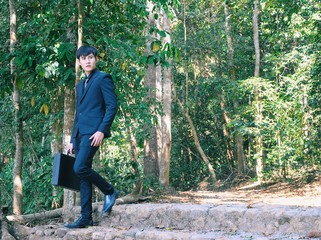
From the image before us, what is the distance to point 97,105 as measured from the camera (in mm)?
5223

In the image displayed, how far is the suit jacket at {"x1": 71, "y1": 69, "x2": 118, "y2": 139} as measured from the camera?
201 inches

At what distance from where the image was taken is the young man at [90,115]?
16.7ft

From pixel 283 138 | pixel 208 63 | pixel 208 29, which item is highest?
pixel 208 29

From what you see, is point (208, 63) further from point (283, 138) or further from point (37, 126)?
point (37, 126)

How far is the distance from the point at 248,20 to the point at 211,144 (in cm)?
600

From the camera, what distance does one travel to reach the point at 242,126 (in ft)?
47.9

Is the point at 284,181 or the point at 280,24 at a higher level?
the point at 280,24

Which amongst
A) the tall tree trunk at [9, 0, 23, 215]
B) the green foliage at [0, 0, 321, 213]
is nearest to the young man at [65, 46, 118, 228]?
the green foliage at [0, 0, 321, 213]

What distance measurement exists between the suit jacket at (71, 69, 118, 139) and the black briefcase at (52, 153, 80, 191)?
16.2 inches

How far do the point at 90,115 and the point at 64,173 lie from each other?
741 millimetres

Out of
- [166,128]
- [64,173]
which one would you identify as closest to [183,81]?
[166,128]

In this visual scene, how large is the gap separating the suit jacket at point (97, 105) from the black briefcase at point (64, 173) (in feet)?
1.35

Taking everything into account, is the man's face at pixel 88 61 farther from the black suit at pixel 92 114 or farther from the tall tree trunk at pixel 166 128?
the tall tree trunk at pixel 166 128

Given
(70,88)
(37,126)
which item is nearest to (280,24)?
(37,126)
